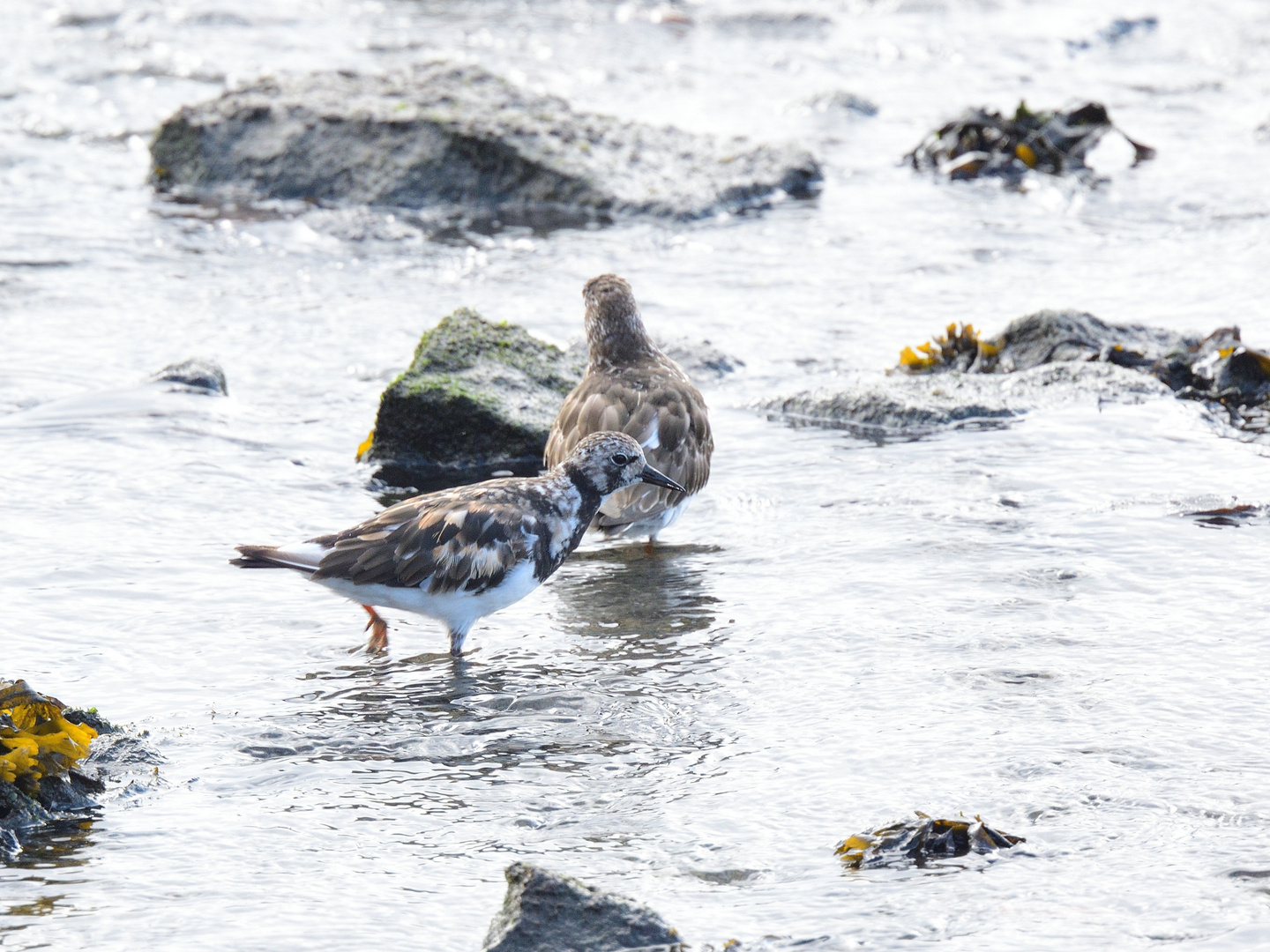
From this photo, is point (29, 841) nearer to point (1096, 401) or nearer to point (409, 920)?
point (409, 920)

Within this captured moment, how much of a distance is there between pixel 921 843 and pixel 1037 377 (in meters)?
4.75

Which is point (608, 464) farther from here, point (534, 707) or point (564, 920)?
point (564, 920)

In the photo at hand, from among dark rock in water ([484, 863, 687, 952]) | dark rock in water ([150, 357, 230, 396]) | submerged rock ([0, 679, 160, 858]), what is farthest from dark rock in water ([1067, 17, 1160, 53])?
dark rock in water ([484, 863, 687, 952])

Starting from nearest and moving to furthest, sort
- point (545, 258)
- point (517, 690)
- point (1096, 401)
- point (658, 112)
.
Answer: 1. point (517, 690)
2. point (1096, 401)
3. point (545, 258)
4. point (658, 112)

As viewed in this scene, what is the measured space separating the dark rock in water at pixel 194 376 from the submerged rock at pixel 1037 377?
2957 millimetres

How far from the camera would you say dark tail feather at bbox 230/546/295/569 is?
5375 millimetres

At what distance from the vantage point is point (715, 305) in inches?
390

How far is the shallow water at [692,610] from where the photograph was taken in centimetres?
407

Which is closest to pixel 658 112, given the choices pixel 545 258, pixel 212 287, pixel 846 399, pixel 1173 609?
pixel 545 258

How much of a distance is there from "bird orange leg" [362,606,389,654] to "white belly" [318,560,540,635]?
169mm

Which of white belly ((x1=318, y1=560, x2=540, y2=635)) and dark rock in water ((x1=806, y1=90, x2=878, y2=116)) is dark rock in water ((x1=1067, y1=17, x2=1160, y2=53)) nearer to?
dark rock in water ((x1=806, y1=90, x2=878, y2=116))

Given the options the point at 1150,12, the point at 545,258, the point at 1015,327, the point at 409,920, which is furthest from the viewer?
the point at 1150,12

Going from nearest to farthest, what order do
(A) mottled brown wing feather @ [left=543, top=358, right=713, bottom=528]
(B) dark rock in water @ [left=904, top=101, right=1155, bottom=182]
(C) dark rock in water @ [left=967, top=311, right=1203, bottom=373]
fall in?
(A) mottled brown wing feather @ [left=543, top=358, right=713, bottom=528] → (C) dark rock in water @ [left=967, top=311, right=1203, bottom=373] → (B) dark rock in water @ [left=904, top=101, right=1155, bottom=182]

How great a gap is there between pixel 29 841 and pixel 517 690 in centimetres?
174
